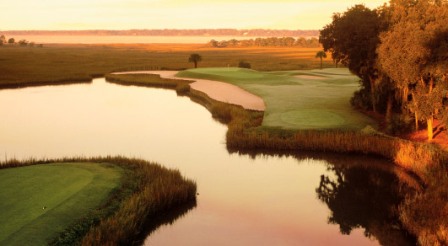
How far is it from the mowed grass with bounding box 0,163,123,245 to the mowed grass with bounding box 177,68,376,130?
14.5 metres

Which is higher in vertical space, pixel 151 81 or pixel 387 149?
pixel 151 81

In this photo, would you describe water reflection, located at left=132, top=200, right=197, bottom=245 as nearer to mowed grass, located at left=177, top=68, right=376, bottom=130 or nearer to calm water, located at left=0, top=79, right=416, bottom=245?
calm water, located at left=0, top=79, right=416, bottom=245

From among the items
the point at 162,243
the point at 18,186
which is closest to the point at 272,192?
the point at 162,243

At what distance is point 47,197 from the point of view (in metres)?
16.2

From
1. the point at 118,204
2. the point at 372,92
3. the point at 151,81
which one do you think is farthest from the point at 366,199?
the point at 151,81

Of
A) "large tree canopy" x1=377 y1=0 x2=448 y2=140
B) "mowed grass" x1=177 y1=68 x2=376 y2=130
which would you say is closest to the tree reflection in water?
"large tree canopy" x1=377 y1=0 x2=448 y2=140

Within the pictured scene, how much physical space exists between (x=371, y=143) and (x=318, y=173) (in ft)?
15.3

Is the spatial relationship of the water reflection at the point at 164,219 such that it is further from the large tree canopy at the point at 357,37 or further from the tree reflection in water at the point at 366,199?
the large tree canopy at the point at 357,37

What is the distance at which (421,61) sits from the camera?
2580 cm

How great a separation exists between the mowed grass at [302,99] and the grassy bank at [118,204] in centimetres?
1197

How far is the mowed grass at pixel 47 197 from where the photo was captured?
13.6 metres

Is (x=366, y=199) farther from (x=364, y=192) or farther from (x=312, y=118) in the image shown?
(x=312, y=118)

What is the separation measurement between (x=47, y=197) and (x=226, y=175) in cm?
943

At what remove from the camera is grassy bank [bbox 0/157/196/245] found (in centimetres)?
1401
